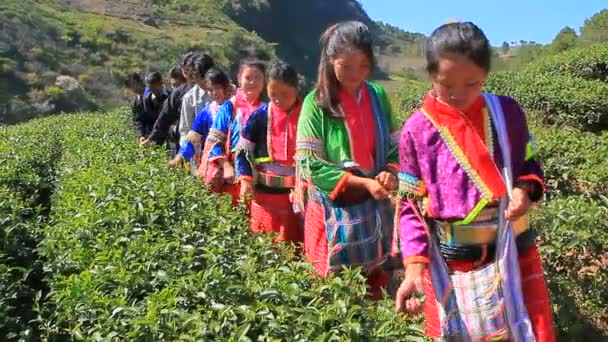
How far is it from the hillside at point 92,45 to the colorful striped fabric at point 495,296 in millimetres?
17808

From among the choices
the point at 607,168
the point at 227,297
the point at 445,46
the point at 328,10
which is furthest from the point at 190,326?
the point at 328,10

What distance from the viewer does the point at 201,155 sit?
4.66 m

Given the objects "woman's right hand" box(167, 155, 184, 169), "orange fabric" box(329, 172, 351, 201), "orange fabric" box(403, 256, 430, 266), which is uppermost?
"orange fabric" box(329, 172, 351, 201)

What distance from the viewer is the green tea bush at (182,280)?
6.13ft

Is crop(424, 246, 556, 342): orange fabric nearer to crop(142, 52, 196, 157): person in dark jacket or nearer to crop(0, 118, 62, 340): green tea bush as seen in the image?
crop(0, 118, 62, 340): green tea bush

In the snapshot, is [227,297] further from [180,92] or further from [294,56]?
[294,56]

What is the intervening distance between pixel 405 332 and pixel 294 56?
207 ft

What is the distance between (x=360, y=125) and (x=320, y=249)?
1.89 ft

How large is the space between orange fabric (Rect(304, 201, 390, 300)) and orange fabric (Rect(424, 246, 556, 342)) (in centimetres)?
78

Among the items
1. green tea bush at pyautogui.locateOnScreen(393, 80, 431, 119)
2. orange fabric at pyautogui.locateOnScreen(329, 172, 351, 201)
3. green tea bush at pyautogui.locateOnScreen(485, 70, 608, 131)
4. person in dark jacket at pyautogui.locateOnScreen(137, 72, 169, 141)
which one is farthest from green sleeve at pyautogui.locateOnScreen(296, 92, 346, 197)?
green tea bush at pyautogui.locateOnScreen(393, 80, 431, 119)

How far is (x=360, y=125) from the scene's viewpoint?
2709 mm

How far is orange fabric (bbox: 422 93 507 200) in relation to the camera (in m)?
1.90

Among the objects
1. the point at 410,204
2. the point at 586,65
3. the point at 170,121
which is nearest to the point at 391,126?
the point at 410,204

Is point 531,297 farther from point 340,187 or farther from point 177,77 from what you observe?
point 177,77
